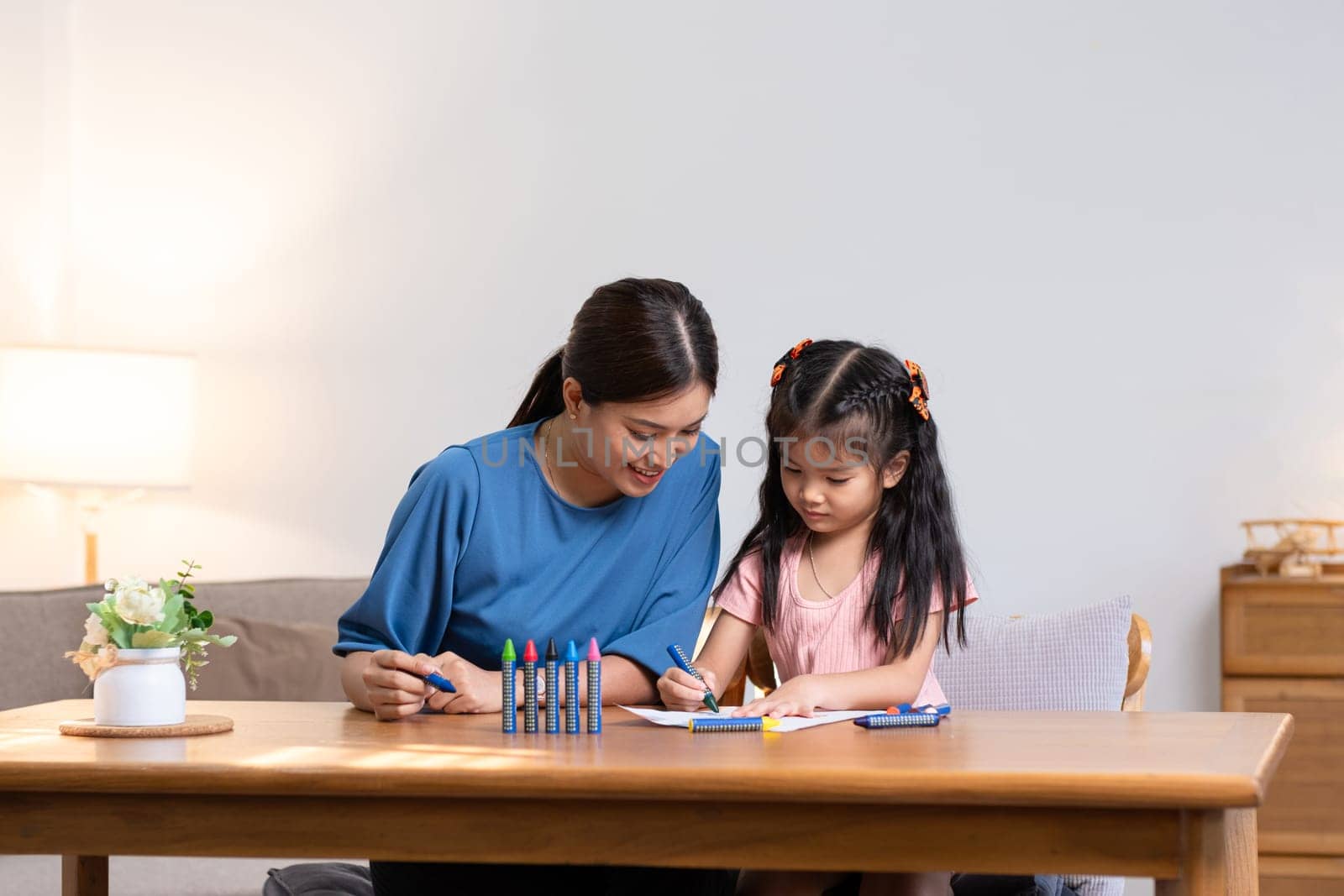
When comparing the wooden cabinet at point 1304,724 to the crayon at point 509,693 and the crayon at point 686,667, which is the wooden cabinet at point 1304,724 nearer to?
the crayon at point 686,667

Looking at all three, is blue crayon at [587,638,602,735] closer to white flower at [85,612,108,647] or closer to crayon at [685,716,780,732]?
crayon at [685,716,780,732]

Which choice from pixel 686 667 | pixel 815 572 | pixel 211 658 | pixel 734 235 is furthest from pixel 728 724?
pixel 734 235

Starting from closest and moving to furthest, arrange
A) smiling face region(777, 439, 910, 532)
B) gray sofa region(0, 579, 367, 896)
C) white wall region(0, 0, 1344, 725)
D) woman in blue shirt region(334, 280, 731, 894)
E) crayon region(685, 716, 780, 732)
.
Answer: crayon region(685, 716, 780, 732)
woman in blue shirt region(334, 280, 731, 894)
smiling face region(777, 439, 910, 532)
gray sofa region(0, 579, 367, 896)
white wall region(0, 0, 1344, 725)

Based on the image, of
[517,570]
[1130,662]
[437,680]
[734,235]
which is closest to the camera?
[437,680]

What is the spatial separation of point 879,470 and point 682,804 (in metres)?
0.77

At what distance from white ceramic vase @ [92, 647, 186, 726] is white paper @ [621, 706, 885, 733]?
1.71ft

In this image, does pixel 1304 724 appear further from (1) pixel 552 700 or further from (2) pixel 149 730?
(2) pixel 149 730

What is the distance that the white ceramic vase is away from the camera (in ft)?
4.96

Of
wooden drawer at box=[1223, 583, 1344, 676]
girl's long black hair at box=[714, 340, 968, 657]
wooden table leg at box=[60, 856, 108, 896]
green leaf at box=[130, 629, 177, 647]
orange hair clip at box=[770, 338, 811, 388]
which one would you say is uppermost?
orange hair clip at box=[770, 338, 811, 388]

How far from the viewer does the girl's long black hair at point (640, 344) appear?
173 centimetres

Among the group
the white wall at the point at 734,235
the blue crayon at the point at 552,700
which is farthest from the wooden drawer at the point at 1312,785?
the blue crayon at the point at 552,700

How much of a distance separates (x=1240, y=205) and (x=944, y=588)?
212 centimetres

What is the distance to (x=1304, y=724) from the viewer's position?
118 inches

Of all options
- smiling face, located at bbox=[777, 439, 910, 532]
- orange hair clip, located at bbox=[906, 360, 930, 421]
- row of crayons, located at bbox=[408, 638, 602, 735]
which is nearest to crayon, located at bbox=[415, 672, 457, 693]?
row of crayons, located at bbox=[408, 638, 602, 735]
